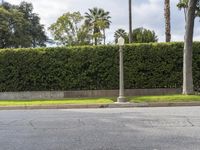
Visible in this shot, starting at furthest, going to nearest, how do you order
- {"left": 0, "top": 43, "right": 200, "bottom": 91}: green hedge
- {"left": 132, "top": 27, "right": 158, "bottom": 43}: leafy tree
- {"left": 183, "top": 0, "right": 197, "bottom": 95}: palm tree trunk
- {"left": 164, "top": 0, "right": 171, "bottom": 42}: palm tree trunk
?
{"left": 132, "top": 27, "right": 158, "bottom": 43}: leafy tree < {"left": 164, "top": 0, "right": 171, "bottom": 42}: palm tree trunk < {"left": 0, "top": 43, "right": 200, "bottom": 91}: green hedge < {"left": 183, "top": 0, "right": 197, "bottom": 95}: palm tree trunk

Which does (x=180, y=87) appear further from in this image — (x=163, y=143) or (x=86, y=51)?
(x=163, y=143)

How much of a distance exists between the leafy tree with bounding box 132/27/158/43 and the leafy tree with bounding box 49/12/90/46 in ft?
25.1

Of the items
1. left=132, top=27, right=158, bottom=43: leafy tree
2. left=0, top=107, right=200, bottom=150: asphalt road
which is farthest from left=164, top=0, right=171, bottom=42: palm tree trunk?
left=132, top=27, right=158, bottom=43: leafy tree

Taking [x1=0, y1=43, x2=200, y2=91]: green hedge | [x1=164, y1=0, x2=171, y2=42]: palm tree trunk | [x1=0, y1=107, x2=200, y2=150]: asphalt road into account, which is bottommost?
[x1=0, y1=107, x2=200, y2=150]: asphalt road

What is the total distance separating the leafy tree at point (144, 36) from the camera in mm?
74181

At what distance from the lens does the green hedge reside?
91.4 feet

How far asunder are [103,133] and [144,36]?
65.3 m

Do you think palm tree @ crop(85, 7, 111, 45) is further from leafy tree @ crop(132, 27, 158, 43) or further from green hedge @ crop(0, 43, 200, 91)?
green hedge @ crop(0, 43, 200, 91)

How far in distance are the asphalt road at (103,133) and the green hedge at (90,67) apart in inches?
550

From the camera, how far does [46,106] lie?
22.2 meters

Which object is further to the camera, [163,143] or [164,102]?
[164,102]

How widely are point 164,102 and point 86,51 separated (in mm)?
7823

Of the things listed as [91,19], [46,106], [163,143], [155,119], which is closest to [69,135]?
[163,143]

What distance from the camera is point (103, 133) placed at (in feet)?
35.3
